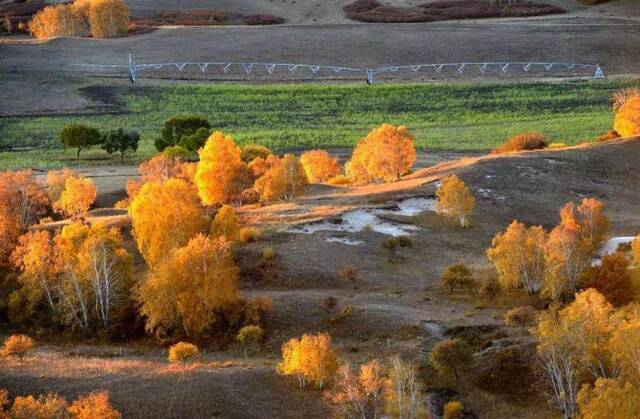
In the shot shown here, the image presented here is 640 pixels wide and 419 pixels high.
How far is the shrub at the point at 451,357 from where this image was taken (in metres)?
53.4

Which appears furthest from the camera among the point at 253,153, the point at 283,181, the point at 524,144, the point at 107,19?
the point at 107,19

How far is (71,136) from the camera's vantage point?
12106cm

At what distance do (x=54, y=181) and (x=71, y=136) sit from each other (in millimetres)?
28505

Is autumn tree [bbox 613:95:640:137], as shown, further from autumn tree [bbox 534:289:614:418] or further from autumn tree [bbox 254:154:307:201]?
autumn tree [bbox 534:289:614:418]

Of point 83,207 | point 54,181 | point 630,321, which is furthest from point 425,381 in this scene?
point 54,181

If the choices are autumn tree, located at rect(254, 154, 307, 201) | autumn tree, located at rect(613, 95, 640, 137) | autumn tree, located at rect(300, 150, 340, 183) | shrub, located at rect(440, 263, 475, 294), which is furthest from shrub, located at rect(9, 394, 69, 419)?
autumn tree, located at rect(613, 95, 640, 137)

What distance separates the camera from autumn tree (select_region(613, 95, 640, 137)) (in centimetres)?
10925

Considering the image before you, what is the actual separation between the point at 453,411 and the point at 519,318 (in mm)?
10811

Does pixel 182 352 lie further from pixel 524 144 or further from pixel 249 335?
pixel 524 144

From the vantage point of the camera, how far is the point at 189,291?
62.4 m

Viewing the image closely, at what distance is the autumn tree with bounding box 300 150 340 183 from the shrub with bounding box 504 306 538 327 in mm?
48262

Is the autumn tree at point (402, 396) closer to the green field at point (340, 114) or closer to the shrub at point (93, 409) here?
the shrub at point (93, 409)

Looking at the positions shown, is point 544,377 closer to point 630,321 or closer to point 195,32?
point 630,321

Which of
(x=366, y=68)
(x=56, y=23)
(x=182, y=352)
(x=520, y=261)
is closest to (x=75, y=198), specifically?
(x=182, y=352)
